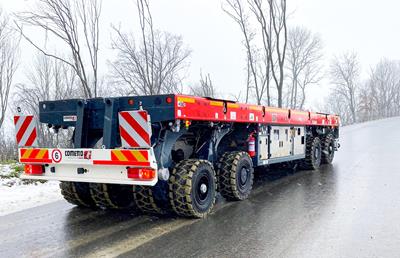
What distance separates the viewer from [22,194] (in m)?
7.24

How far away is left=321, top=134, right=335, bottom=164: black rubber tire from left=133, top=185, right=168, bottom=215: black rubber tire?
25.3 feet

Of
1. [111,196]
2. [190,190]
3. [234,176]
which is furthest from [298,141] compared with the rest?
[111,196]

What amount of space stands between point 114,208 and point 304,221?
2.95 metres

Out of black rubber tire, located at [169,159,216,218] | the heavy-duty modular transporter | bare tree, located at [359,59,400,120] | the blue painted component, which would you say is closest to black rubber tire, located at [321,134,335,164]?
the heavy-duty modular transporter

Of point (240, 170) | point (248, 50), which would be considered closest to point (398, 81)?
point (248, 50)

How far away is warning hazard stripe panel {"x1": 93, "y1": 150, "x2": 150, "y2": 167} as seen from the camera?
4773 millimetres

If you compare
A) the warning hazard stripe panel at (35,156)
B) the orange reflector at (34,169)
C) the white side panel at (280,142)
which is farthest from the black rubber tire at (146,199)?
the white side panel at (280,142)

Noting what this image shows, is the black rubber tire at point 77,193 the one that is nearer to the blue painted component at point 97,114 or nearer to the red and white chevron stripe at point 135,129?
the blue painted component at point 97,114

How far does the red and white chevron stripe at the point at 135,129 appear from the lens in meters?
4.78

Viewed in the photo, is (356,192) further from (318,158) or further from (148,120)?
(148,120)

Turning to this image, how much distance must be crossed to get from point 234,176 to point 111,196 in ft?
6.87

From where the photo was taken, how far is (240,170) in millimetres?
6711

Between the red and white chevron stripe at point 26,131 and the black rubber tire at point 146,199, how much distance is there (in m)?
1.78

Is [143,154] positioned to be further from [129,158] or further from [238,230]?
[238,230]
